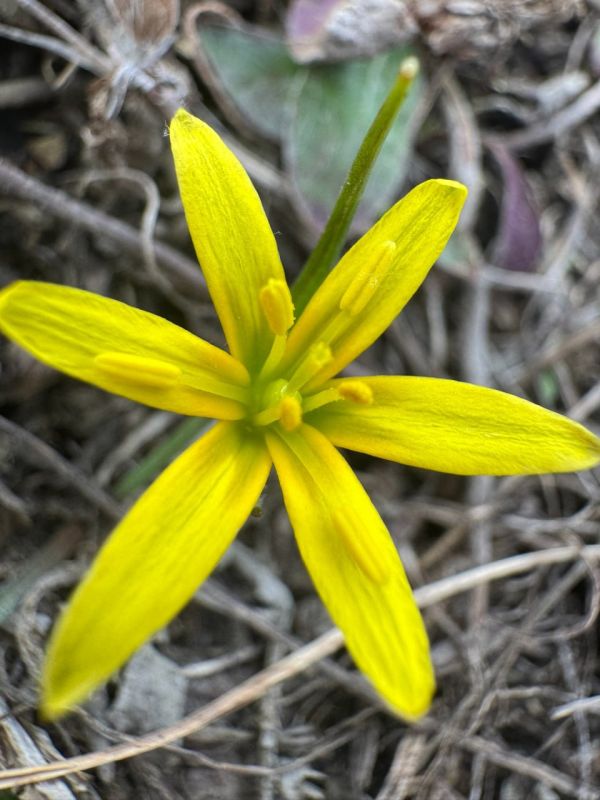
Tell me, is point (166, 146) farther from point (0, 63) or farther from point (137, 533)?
point (137, 533)

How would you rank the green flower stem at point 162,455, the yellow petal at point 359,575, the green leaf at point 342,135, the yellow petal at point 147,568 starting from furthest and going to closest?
the green leaf at point 342,135, the green flower stem at point 162,455, the yellow petal at point 359,575, the yellow petal at point 147,568

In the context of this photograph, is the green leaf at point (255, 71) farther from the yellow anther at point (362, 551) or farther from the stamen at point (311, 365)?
the yellow anther at point (362, 551)

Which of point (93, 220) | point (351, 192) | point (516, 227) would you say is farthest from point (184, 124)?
point (516, 227)

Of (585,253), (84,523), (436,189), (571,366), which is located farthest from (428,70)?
(84,523)

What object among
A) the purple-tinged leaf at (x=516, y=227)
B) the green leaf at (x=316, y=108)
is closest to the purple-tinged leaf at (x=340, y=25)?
the green leaf at (x=316, y=108)

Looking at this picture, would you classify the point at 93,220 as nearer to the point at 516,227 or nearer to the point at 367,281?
the point at 367,281
